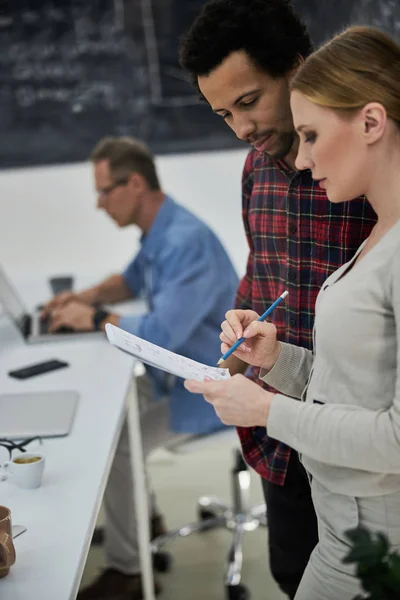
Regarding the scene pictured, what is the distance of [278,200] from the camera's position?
150 centimetres

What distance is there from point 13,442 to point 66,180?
94.6 inches

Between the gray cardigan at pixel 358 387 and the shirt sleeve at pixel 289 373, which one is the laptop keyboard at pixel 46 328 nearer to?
the shirt sleeve at pixel 289 373

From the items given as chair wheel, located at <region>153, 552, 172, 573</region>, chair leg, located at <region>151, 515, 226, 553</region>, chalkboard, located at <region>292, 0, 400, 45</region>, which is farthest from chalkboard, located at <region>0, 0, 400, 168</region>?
chair wheel, located at <region>153, 552, 172, 573</region>

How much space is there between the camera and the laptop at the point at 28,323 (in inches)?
99.6

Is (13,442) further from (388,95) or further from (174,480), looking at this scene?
(174,480)

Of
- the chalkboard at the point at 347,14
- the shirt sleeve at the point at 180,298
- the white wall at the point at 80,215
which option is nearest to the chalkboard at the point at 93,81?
the white wall at the point at 80,215

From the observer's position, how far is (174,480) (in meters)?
3.28

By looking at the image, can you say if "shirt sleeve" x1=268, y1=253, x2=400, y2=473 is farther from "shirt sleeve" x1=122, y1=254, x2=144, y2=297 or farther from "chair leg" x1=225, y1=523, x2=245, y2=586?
"shirt sleeve" x1=122, y1=254, x2=144, y2=297

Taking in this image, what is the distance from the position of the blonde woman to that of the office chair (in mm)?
1294

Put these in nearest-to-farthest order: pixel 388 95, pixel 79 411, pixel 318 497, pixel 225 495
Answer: pixel 388 95, pixel 318 497, pixel 79 411, pixel 225 495

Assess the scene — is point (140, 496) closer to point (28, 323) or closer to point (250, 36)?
point (28, 323)

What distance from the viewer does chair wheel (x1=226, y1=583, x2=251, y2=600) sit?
2.31 m

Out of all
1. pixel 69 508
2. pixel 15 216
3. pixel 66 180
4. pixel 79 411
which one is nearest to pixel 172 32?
pixel 66 180

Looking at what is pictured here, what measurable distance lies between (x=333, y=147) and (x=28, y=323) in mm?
1887
